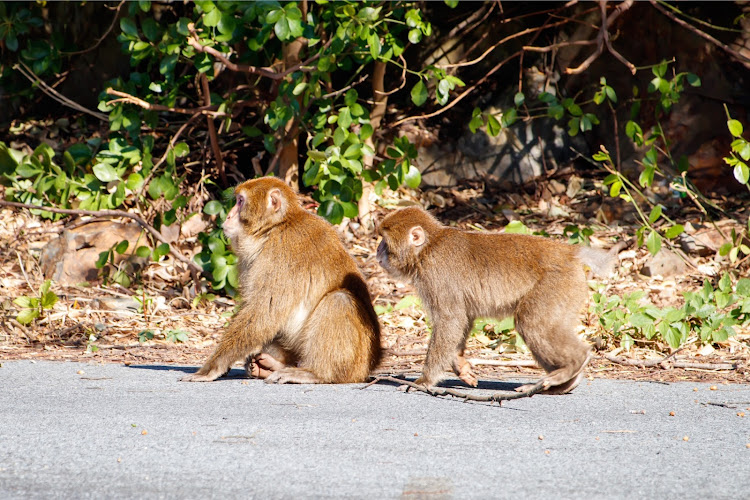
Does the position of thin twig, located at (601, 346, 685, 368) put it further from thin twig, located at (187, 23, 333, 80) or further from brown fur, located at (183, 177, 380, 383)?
thin twig, located at (187, 23, 333, 80)

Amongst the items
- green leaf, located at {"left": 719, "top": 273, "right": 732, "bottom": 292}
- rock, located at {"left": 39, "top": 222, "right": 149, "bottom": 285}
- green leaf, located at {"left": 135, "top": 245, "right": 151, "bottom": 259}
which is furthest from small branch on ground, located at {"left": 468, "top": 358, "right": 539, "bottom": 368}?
A: rock, located at {"left": 39, "top": 222, "right": 149, "bottom": 285}

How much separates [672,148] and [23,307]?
23.7 ft

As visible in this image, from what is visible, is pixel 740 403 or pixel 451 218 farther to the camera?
pixel 451 218

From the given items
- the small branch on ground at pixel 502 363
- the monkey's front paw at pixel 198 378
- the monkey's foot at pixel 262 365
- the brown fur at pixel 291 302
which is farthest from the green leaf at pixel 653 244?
the monkey's front paw at pixel 198 378

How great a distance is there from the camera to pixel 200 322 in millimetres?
7633

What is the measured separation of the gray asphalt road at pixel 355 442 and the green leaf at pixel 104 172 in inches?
111

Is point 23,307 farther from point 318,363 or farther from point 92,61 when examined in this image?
point 92,61

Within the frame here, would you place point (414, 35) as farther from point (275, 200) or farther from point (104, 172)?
point (104, 172)

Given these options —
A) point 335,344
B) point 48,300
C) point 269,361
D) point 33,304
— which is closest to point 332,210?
point 269,361

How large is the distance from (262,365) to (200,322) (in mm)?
2137

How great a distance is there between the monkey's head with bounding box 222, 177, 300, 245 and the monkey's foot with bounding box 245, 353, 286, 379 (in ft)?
2.56

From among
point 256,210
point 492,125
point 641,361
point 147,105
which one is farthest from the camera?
point 492,125

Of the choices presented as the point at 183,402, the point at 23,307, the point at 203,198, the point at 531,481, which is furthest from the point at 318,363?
the point at 203,198

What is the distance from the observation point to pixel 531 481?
3277 millimetres
